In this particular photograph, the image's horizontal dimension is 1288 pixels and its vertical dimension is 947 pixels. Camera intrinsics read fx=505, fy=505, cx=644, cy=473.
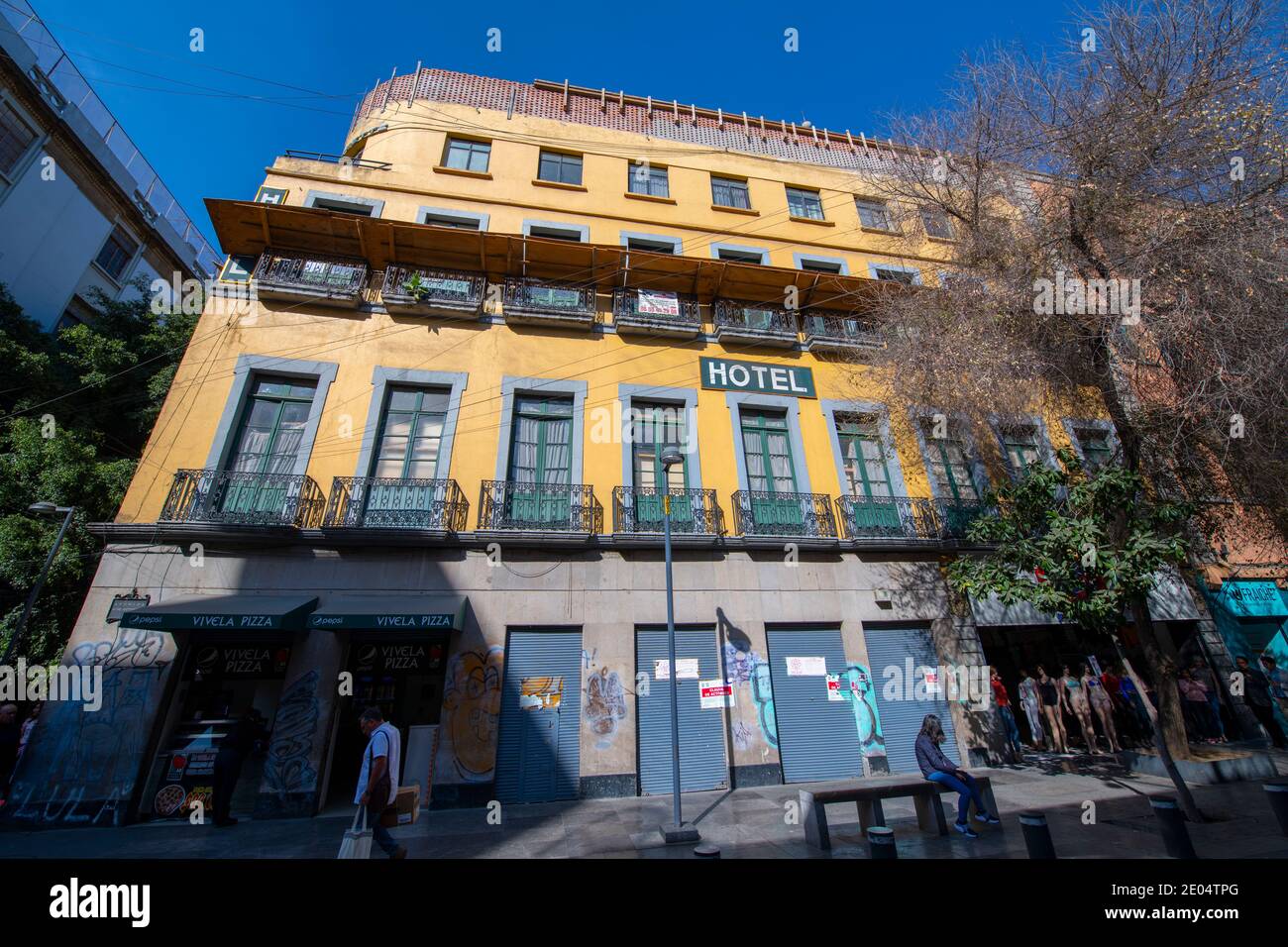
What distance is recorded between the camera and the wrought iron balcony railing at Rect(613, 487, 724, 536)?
11477 millimetres

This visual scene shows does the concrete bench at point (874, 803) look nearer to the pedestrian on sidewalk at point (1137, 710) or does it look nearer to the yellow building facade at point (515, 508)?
the yellow building facade at point (515, 508)

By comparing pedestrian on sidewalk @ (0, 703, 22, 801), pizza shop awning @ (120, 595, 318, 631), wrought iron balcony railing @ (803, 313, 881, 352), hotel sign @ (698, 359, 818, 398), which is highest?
wrought iron balcony railing @ (803, 313, 881, 352)

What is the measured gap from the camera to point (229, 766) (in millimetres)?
8453

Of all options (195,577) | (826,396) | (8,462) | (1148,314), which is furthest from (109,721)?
(1148,314)

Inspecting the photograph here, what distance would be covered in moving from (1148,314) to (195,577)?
18.8 meters

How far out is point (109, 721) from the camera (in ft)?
29.0

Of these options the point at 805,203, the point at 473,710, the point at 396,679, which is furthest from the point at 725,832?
the point at 805,203

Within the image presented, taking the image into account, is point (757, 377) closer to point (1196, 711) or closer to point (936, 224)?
point (936, 224)

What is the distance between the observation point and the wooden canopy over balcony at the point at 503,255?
41.4 feet

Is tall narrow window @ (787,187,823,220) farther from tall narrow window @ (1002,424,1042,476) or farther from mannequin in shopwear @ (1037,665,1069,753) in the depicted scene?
mannequin in shopwear @ (1037,665,1069,753)

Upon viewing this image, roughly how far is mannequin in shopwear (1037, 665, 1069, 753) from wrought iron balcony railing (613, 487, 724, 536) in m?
9.11

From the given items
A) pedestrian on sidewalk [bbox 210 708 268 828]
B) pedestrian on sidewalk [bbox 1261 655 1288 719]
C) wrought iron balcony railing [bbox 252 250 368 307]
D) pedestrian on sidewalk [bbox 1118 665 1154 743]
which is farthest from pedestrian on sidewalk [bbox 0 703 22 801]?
pedestrian on sidewalk [bbox 1261 655 1288 719]

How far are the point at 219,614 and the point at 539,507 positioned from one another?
589 centimetres
